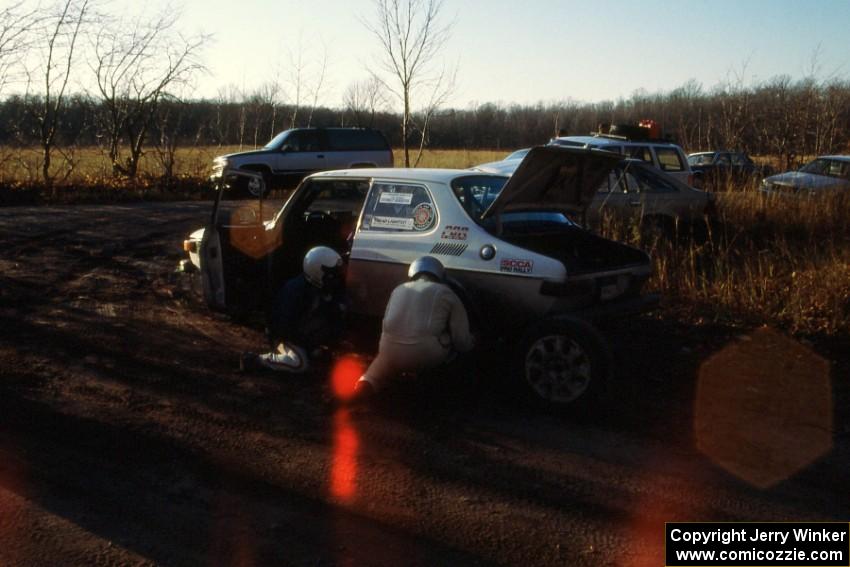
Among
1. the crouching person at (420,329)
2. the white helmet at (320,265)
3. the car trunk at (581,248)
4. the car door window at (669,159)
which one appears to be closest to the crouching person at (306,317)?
the white helmet at (320,265)

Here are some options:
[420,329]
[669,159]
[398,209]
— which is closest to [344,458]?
[420,329]

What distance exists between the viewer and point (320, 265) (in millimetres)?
6457

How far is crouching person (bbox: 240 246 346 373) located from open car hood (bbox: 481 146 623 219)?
1.26m

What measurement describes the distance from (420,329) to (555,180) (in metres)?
1.81

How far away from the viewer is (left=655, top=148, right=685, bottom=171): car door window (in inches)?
570

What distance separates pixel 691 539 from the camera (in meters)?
3.97

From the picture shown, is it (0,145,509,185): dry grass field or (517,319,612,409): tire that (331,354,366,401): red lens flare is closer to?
(517,319,612,409): tire

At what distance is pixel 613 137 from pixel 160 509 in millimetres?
12157

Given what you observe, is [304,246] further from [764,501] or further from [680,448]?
[764,501]

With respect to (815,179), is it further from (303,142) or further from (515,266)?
(515,266)

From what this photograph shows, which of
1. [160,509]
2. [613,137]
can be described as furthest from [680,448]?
[613,137]

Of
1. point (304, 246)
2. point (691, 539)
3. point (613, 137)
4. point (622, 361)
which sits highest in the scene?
point (613, 137)

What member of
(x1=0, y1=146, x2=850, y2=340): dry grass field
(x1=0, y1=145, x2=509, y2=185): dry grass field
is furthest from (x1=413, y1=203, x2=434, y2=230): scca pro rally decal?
(x1=0, y1=145, x2=509, y2=185): dry grass field

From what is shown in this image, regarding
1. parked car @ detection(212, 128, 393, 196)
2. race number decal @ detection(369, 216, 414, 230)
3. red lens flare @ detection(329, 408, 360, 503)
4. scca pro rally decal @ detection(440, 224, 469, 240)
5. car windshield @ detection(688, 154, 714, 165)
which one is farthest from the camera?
car windshield @ detection(688, 154, 714, 165)
